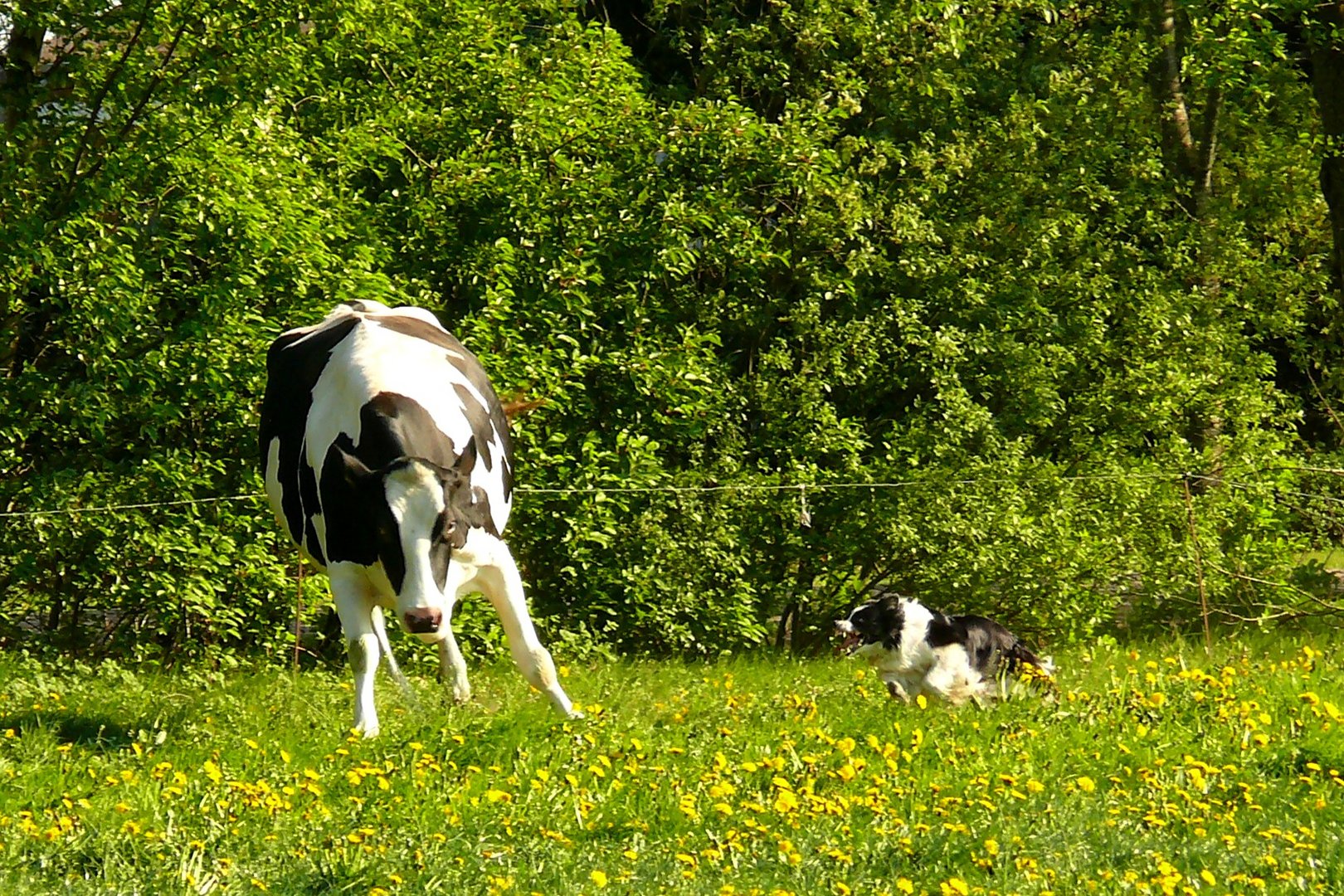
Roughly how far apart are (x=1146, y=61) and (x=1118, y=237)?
163cm

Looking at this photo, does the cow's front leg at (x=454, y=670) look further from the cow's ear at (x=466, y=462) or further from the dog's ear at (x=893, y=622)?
the dog's ear at (x=893, y=622)

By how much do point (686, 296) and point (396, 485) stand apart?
20.2ft

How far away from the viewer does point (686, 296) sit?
14102 mm

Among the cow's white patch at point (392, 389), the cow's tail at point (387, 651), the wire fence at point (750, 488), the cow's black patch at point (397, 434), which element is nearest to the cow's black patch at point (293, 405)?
the cow's white patch at point (392, 389)

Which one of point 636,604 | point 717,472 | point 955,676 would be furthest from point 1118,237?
point 955,676

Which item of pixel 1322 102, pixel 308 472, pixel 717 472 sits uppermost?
pixel 1322 102

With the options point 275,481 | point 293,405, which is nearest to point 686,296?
point 275,481

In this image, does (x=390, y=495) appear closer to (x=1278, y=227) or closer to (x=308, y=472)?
(x=308, y=472)

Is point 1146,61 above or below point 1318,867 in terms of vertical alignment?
above

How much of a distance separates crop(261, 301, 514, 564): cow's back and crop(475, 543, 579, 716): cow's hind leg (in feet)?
0.96

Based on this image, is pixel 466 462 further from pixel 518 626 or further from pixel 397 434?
pixel 518 626

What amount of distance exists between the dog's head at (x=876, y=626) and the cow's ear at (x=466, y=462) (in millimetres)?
2407

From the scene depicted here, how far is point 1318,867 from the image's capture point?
588 cm

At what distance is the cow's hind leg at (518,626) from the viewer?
8.84 metres
